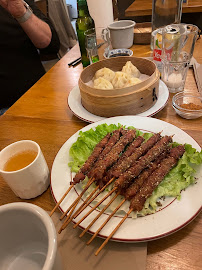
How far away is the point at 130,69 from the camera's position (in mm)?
1455

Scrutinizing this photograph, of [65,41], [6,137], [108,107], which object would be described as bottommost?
Result: [65,41]

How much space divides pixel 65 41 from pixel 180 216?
4491mm

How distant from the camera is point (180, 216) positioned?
72 centimetres

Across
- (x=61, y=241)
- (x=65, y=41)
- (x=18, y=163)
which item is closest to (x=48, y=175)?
(x=18, y=163)

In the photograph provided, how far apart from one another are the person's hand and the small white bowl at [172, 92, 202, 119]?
4.85 ft

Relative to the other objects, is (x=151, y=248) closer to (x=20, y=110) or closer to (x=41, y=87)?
(x=20, y=110)

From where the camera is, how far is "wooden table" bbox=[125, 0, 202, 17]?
317 centimetres

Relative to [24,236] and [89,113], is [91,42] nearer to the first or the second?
[89,113]

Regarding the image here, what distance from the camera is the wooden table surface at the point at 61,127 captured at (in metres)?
0.68

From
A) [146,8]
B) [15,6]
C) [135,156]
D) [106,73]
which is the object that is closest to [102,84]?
[106,73]

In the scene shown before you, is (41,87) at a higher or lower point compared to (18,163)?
lower

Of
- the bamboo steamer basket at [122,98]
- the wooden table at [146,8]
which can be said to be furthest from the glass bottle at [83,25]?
the wooden table at [146,8]

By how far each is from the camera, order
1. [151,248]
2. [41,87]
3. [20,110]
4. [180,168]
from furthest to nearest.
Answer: [41,87]
[20,110]
[180,168]
[151,248]

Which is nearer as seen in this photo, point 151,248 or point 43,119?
point 151,248
